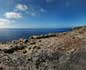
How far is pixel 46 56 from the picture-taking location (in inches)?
525

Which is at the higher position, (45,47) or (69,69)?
(45,47)

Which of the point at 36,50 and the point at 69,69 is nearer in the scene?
the point at 69,69

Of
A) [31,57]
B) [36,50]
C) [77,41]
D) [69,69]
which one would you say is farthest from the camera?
[77,41]

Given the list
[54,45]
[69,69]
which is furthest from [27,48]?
[69,69]

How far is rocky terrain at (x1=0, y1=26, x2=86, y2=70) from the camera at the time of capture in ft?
40.9

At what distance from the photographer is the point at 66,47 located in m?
14.4

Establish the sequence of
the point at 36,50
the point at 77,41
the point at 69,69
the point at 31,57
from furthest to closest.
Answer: the point at 77,41 → the point at 36,50 → the point at 31,57 → the point at 69,69

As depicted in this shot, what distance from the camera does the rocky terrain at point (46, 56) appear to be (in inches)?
491

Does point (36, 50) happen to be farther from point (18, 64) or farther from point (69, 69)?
point (69, 69)

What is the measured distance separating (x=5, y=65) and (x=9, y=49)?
2.75m

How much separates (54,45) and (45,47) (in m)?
0.87

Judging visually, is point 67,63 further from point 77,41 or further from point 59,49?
point 77,41

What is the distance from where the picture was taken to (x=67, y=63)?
41.2 feet

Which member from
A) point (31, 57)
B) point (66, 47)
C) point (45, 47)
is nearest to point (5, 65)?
point (31, 57)
